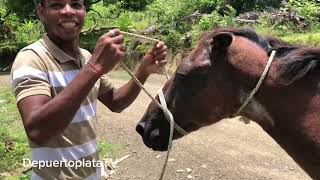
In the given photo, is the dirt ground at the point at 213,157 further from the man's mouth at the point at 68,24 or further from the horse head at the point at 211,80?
the man's mouth at the point at 68,24

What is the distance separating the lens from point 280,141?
235 cm

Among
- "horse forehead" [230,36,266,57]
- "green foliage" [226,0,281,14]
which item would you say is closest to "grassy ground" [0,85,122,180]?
"horse forehead" [230,36,266,57]

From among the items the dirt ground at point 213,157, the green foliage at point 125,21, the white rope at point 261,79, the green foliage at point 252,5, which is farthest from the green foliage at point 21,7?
the white rope at point 261,79

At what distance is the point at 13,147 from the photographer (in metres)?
6.09

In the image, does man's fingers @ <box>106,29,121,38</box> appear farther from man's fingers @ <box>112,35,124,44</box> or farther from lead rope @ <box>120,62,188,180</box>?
lead rope @ <box>120,62,188,180</box>

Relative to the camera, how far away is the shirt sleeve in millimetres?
1947

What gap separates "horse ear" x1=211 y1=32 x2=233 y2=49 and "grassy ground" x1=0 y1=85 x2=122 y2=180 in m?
3.35

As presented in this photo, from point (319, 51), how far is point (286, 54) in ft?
0.51

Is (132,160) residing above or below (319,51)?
below

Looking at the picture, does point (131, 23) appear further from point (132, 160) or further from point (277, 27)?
point (132, 160)

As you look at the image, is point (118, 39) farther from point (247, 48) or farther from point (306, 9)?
point (306, 9)

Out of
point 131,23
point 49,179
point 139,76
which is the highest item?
point 139,76

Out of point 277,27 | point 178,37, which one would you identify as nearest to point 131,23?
point 178,37

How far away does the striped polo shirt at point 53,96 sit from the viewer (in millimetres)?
1999
